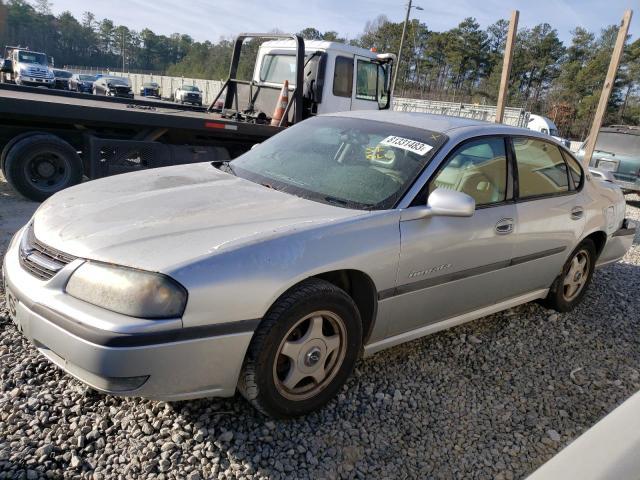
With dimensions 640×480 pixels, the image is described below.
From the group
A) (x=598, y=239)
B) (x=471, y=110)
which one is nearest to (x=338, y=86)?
(x=598, y=239)

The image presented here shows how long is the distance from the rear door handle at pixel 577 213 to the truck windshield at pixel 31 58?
3012 cm

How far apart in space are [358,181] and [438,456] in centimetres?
154

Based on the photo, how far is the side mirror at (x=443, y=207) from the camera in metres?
2.68

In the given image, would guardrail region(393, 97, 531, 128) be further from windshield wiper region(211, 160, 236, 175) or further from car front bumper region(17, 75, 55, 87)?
windshield wiper region(211, 160, 236, 175)

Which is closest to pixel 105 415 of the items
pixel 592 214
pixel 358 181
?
pixel 358 181

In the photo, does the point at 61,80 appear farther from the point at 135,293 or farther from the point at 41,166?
the point at 135,293

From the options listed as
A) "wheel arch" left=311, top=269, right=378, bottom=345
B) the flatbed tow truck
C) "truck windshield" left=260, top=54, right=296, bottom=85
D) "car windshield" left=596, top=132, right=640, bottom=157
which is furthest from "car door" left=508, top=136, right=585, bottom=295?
"car windshield" left=596, top=132, right=640, bottom=157

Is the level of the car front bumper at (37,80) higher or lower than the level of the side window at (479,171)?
lower

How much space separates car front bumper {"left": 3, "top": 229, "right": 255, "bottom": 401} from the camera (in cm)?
191

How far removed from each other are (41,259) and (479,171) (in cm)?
262

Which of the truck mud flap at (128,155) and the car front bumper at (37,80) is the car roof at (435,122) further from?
the car front bumper at (37,80)

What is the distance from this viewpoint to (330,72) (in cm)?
793

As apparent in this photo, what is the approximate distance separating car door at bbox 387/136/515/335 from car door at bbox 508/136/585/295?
16cm

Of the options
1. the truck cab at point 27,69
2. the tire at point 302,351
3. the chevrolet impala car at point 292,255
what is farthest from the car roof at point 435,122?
the truck cab at point 27,69
